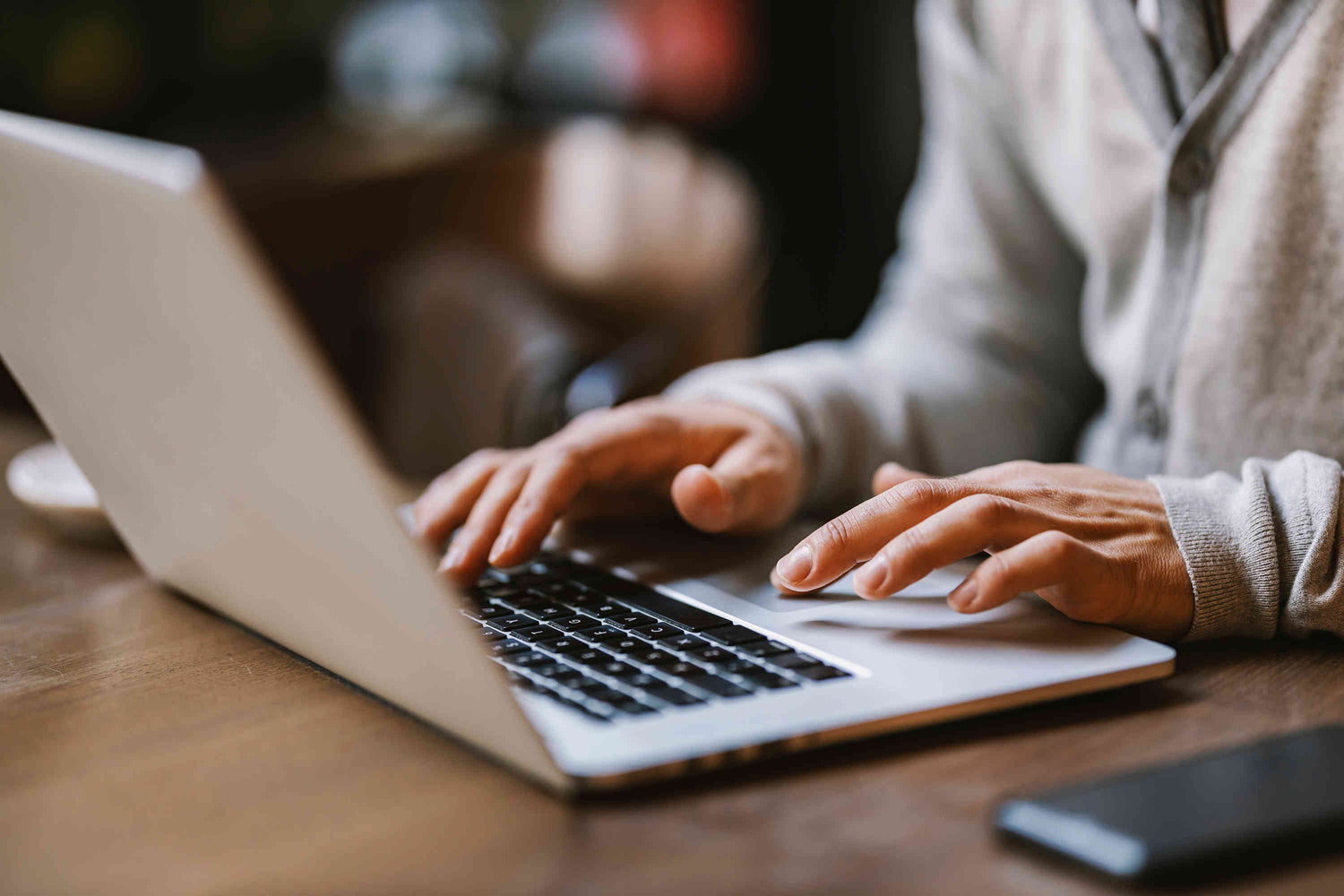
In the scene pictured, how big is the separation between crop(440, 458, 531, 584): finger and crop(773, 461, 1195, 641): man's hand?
0.14 metres

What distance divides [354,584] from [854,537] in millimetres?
217

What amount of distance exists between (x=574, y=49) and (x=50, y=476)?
1.99 metres

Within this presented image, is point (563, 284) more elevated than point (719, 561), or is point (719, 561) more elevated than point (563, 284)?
point (719, 561)

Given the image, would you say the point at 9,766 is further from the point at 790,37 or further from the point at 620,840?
Result: the point at 790,37

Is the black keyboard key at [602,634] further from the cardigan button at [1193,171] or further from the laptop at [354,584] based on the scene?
the cardigan button at [1193,171]

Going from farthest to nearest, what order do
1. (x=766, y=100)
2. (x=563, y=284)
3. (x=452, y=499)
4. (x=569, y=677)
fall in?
(x=766, y=100), (x=563, y=284), (x=452, y=499), (x=569, y=677)

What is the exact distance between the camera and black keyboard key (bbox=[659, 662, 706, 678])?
436mm

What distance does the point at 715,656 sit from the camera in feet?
1.49

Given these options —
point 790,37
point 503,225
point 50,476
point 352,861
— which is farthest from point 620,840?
point 790,37

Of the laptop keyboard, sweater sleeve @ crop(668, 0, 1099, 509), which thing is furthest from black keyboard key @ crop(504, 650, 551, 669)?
sweater sleeve @ crop(668, 0, 1099, 509)

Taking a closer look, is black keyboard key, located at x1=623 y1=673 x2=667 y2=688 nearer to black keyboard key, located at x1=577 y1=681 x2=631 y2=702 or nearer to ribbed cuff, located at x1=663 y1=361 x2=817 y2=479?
black keyboard key, located at x1=577 y1=681 x2=631 y2=702

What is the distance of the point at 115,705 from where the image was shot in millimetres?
474

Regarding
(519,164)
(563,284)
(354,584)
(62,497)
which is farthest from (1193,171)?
(519,164)

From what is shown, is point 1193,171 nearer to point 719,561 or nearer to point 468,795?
point 719,561
